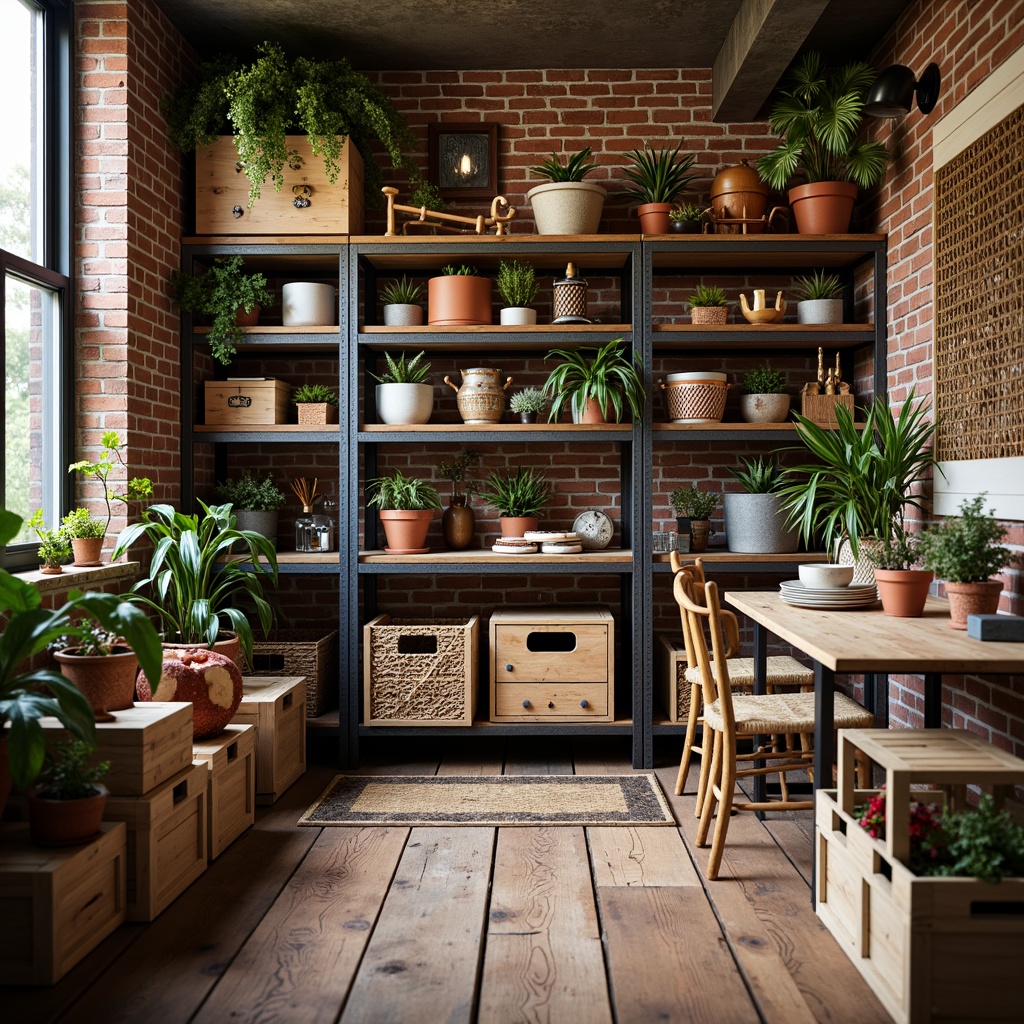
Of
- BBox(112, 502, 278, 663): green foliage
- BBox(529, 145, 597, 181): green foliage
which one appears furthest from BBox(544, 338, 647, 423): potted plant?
BBox(112, 502, 278, 663): green foliage

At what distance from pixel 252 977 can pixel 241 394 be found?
2.50 m

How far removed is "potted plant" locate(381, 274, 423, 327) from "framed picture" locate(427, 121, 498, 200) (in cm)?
57

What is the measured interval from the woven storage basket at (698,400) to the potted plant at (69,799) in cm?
257

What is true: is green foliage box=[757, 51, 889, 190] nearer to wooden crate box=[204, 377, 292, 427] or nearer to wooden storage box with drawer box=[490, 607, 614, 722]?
wooden storage box with drawer box=[490, 607, 614, 722]

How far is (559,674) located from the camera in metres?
3.82

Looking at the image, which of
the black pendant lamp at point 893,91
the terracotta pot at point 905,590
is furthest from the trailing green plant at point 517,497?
the black pendant lamp at point 893,91

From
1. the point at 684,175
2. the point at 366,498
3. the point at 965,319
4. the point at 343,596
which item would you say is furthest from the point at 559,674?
the point at 684,175

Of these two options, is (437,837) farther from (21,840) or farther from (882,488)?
(882,488)

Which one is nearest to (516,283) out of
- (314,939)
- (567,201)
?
(567,201)

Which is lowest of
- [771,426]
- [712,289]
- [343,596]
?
[343,596]

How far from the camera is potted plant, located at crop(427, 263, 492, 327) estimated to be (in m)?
3.91

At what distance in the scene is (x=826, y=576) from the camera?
289 cm

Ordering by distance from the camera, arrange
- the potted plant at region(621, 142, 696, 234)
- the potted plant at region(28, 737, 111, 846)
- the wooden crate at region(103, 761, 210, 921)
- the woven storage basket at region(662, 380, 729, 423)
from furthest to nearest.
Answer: the potted plant at region(621, 142, 696, 234), the woven storage basket at region(662, 380, 729, 423), the wooden crate at region(103, 761, 210, 921), the potted plant at region(28, 737, 111, 846)

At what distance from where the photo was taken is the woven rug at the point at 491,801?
318 cm
